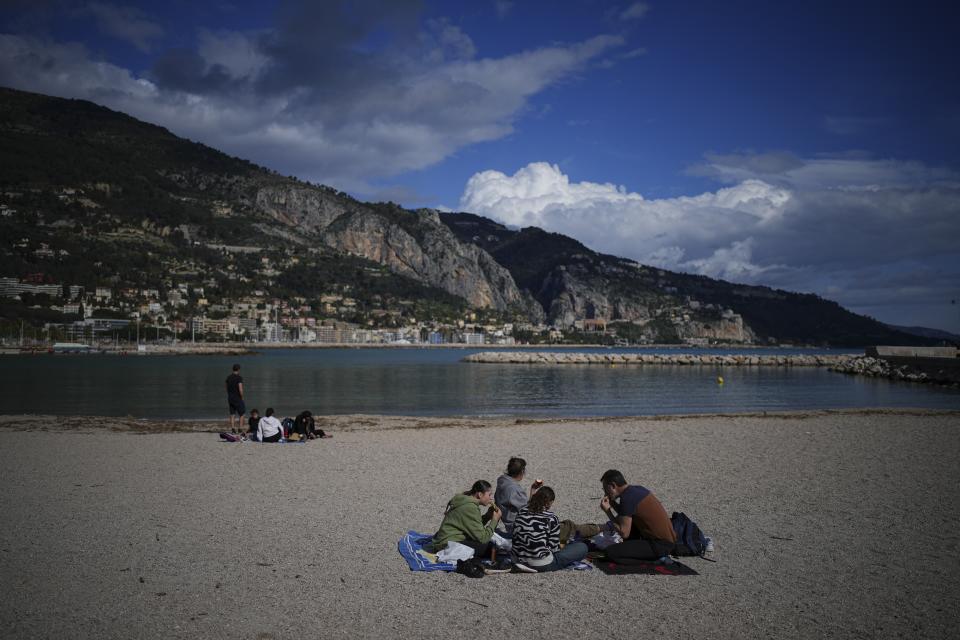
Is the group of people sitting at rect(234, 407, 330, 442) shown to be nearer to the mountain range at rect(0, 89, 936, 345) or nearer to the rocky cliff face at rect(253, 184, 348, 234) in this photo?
the mountain range at rect(0, 89, 936, 345)

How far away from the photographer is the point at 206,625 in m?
4.52

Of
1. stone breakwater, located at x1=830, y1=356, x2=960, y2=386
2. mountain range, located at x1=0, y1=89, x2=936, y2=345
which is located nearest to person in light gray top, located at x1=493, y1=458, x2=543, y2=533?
stone breakwater, located at x1=830, y1=356, x2=960, y2=386

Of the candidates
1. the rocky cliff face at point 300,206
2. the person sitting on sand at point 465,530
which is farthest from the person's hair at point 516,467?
→ the rocky cliff face at point 300,206

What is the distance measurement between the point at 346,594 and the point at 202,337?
432 ft

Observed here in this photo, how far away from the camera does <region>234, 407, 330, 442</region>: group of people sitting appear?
13.6m

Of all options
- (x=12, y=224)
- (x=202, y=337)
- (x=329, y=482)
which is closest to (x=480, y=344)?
(x=202, y=337)

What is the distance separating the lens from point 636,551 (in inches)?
233

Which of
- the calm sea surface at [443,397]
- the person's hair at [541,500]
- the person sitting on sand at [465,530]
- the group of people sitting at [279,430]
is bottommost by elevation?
the calm sea surface at [443,397]

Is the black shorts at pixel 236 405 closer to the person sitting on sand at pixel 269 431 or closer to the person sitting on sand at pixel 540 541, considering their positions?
the person sitting on sand at pixel 269 431

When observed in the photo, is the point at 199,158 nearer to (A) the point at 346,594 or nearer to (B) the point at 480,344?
(B) the point at 480,344

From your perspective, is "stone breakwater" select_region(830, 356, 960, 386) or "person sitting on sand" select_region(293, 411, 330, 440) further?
"stone breakwater" select_region(830, 356, 960, 386)

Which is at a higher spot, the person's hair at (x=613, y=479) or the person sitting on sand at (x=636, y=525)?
the person's hair at (x=613, y=479)

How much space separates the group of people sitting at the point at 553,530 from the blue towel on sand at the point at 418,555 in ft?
0.51

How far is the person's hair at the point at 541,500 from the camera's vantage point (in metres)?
5.82
